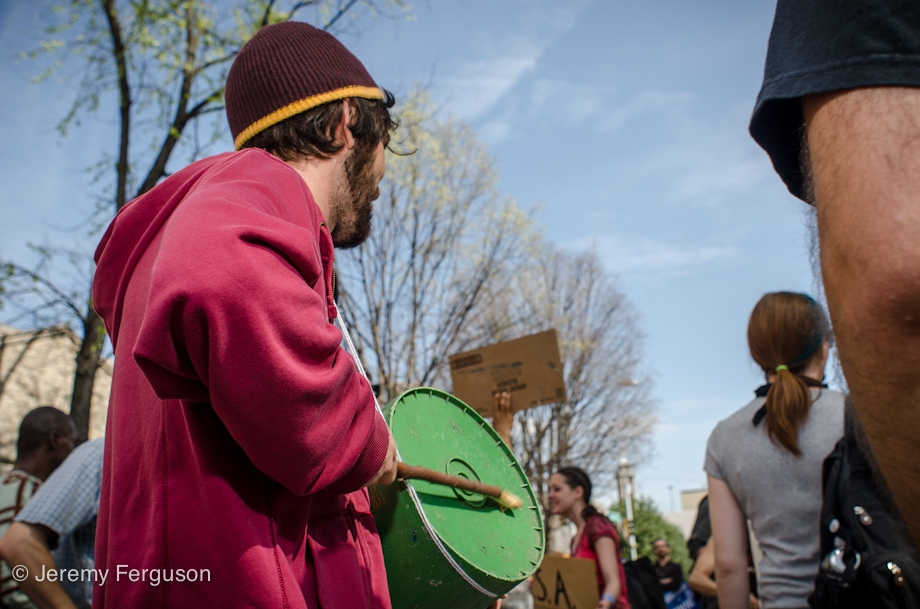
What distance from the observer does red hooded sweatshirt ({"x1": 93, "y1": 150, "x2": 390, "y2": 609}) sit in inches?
30.9

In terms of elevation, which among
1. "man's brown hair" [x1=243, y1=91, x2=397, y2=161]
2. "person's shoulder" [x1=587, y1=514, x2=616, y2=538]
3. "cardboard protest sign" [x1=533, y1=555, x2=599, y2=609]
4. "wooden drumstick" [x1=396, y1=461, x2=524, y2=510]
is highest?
"man's brown hair" [x1=243, y1=91, x2=397, y2=161]

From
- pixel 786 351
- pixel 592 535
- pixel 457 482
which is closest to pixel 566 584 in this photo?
pixel 592 535

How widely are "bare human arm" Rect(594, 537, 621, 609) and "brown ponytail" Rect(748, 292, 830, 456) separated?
8.10ft

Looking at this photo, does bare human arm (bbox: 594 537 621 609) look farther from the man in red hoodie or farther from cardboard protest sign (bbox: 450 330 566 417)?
the man in red hoodie

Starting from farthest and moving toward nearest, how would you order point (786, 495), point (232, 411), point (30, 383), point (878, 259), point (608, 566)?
1. point (30, 383)
2. point (608, 566)
3. point (786, 495)
4. point (232, 411)
5. point (878, 259)

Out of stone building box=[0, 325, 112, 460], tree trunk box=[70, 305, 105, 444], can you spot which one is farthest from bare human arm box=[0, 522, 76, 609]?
stone building box=[0, 325, 112, 460]

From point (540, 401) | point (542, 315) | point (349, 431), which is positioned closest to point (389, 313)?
point (540, 401)

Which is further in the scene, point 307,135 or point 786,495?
point 786,495

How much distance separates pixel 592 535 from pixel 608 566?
287 mm

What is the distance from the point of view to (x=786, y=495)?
7.57 feet

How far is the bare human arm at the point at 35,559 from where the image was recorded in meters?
2.44

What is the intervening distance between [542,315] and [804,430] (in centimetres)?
1374

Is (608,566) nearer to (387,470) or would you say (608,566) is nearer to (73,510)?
(73,510)

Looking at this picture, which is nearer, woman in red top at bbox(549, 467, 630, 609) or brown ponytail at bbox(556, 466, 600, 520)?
woman in red top at bbox(549, 467, 630, 609)
